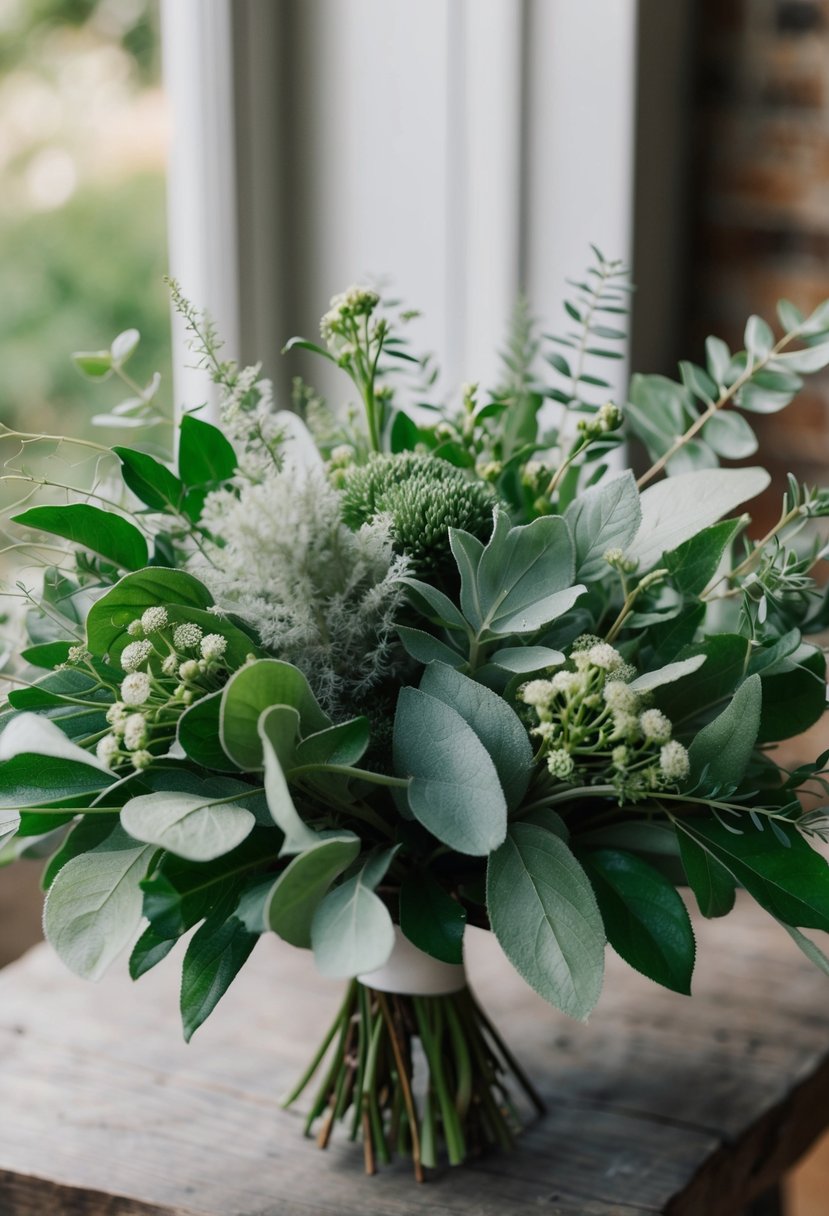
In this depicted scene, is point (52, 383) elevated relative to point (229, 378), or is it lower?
lower

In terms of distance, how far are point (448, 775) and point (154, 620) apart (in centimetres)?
14

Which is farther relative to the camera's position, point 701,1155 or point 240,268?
point 240,268

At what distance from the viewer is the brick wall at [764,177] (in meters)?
1.58

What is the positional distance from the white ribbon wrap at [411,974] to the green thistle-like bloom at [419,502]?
23 cm

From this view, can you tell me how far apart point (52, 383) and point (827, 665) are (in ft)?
8.87

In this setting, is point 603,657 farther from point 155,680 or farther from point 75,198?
point 75,198

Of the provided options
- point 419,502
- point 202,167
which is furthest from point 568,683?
point 202,167

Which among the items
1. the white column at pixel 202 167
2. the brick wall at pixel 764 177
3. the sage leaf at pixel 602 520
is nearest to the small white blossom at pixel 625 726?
the sage leaf at pixel 602 520

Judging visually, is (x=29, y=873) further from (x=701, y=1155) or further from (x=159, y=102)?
(x=159, y=102)

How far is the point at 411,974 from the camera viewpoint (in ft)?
2.33

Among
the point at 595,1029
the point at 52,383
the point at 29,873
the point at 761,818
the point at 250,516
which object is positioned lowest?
the point at 29,873

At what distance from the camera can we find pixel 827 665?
67 centimetres

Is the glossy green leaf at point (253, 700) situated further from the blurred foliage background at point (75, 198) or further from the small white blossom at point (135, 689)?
the blurred foliage background at point (75, 198)

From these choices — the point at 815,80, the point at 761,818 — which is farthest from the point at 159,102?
the point at 761,818
